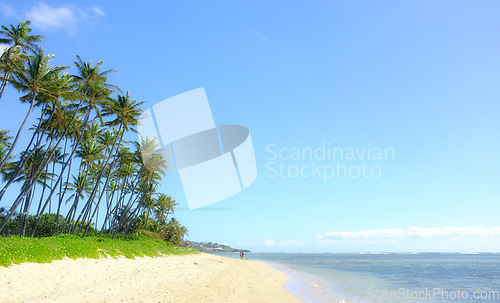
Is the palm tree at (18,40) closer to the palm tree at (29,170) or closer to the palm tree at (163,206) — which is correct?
the palm tree at (29,170)

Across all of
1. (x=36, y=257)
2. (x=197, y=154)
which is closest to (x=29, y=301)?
(x=36, y=257)

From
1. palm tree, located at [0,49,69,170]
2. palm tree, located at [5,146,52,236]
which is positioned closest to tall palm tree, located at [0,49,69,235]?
palm tree, located at [0,49,69,170]

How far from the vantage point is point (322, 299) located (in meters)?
15.8

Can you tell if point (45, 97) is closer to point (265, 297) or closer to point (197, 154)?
point (197, 154)

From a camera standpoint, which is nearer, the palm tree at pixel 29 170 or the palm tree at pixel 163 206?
the palm tree at pixel 29 170

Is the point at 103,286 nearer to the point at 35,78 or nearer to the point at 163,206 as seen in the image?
the point at 35,78

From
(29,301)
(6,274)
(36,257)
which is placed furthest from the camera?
(36,257)

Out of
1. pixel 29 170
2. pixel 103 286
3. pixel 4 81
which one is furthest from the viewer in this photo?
pixel 29 170

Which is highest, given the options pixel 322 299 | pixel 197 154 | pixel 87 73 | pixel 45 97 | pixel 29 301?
pixel 87 73

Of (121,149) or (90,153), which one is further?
(121,149)

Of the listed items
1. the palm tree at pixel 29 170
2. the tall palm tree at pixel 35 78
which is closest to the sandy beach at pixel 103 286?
the tall palm tree at pixel 35 78

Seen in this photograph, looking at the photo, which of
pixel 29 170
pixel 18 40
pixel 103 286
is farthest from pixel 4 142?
pixel 103 286

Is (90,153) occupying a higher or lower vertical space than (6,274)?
higher

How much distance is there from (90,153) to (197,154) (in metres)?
13.0
